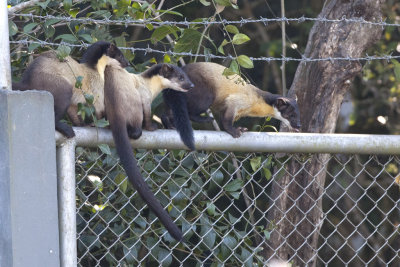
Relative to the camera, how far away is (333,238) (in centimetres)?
623

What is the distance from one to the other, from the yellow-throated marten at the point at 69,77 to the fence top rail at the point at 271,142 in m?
0.46

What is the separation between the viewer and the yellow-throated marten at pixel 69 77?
331 cm

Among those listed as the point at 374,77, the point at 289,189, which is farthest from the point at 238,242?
the point at 374,77

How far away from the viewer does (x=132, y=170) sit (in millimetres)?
2883

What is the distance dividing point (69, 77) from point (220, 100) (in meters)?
1.19

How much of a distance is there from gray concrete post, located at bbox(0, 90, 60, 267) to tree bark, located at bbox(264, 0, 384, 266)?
6.57ft

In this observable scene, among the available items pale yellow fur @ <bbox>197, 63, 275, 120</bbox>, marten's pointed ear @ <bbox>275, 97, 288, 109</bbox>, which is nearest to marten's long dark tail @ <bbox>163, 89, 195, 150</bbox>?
pale yellow fur @ <bbox>197, 63, 275, 120</bbox>

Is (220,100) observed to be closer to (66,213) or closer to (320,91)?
(320,91)

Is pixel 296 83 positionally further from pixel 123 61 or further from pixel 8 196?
Answer: pixel 8 196

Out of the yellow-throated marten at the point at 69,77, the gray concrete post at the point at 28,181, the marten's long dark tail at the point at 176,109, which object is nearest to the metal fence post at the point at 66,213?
the gray concrete post at the point at 28,181

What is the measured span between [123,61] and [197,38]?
16.6 inches

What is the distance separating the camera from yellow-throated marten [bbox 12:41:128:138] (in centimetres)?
331

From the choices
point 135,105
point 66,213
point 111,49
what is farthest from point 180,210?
point 66,213

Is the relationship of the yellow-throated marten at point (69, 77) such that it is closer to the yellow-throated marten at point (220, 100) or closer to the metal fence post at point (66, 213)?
the yellow-throated marten at point (220, 100)
